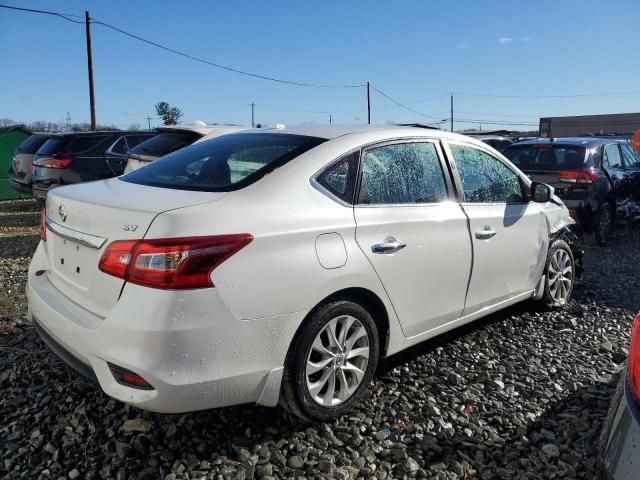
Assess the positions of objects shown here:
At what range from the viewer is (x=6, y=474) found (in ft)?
8.05

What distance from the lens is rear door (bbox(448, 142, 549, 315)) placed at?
3.60 meters

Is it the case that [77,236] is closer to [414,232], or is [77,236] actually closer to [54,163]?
[414,232]

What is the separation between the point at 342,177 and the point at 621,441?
174 centimetres

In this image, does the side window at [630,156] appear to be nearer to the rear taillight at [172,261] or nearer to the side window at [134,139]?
the side window at [134,139]

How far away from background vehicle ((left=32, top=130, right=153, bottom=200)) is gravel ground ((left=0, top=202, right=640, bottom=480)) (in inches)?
219

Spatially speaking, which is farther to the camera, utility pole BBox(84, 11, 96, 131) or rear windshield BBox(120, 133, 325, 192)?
utility pole BBox(84, 11, 96, 131)

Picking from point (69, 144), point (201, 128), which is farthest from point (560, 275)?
point (69, 144)

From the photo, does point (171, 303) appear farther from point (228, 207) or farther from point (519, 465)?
point (519, 465)

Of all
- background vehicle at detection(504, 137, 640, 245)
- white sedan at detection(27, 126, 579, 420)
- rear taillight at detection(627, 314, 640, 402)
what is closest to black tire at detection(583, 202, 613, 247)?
background vehicle at detection(504, 137, 640, 245)

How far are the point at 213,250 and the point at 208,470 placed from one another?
102 centimetres

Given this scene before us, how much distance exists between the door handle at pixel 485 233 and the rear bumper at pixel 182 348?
1.57 m

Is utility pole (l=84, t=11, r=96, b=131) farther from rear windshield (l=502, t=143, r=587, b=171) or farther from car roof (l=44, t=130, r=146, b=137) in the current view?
rear windshield (l=502, t=143, r=587, b=171)

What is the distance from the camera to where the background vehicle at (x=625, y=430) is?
1603 mm

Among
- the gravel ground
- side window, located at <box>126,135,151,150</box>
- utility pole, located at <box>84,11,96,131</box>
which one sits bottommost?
the gravel ground
